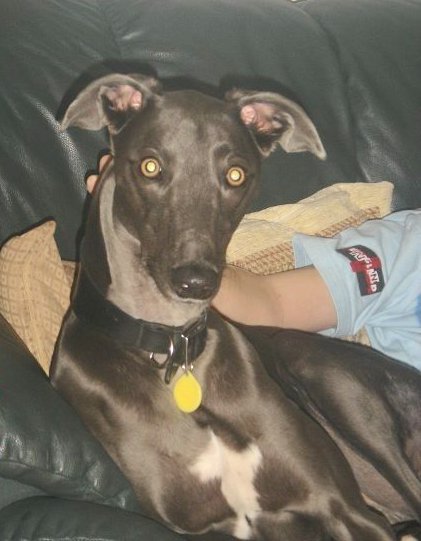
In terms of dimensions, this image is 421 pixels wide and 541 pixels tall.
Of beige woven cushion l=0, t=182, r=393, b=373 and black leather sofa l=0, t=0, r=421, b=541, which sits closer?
beige woven cushion l=0, t=182, r=393, b=373

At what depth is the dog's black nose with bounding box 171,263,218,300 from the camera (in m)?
1.75

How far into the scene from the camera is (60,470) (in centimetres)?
160

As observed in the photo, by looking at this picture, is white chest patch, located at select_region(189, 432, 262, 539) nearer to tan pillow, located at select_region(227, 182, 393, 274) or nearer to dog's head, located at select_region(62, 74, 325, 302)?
dog's head, located at select_region(62, 74, 325, 302)

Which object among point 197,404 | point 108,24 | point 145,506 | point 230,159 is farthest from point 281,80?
point 145,506

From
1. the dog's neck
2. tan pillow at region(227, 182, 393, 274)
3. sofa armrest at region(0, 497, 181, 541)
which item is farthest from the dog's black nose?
tan pillow at region(227, 182, 393, 274)

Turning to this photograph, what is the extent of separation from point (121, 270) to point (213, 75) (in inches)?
40.2

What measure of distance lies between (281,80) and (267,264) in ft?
2.39

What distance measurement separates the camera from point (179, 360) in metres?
1.93

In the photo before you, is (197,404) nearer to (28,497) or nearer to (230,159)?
(28,497)

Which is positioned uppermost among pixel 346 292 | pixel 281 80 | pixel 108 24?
pixel 108 24

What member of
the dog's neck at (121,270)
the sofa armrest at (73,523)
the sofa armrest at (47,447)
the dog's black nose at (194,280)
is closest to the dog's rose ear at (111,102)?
the dog's neck at (121,270)

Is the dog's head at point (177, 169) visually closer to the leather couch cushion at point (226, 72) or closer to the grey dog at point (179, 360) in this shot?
the grey dog at point (179, 360)

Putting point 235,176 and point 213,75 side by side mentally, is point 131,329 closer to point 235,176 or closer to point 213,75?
point 235,176

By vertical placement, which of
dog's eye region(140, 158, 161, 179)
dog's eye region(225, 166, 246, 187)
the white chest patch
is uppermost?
dog's eye region(140, 158, 161, 179)
